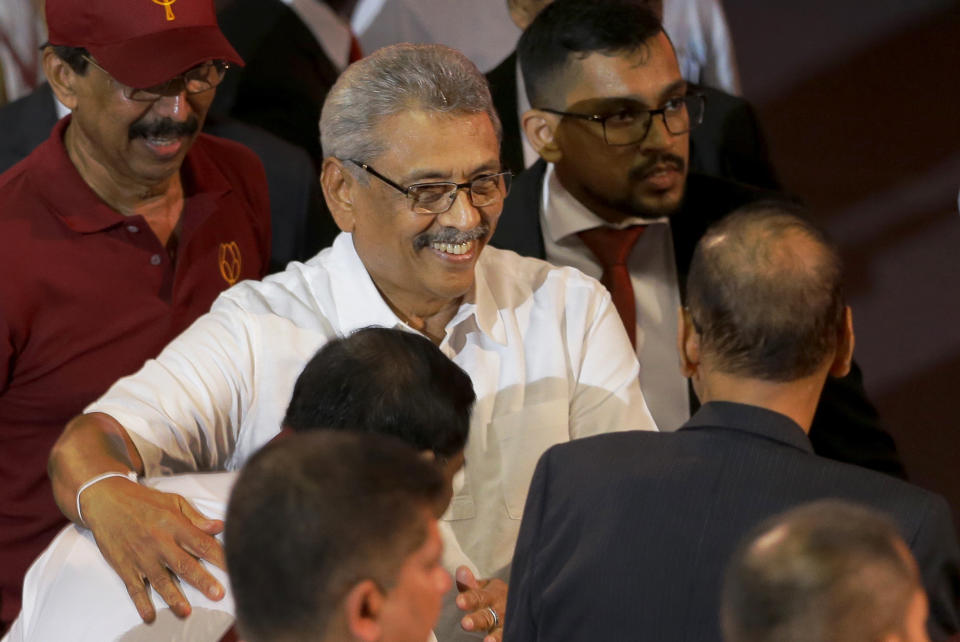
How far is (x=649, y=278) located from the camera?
9.07 feet

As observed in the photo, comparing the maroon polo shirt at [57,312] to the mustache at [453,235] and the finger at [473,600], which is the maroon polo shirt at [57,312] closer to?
the mustache at [453,235]

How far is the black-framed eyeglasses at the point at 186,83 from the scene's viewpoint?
238cm

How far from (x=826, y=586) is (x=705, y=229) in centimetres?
168

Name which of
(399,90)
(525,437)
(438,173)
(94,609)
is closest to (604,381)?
(525,437)

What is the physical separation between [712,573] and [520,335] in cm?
71

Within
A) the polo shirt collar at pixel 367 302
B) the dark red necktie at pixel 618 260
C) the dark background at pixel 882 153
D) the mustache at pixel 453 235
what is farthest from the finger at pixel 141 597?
the dark background at pixel 882 153

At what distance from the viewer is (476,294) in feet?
7.12

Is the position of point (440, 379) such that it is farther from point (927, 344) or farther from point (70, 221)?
point (927, 344)

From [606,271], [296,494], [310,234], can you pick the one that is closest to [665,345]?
[606,271]

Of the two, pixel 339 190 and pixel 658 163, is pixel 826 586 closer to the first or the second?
pixel 339 190

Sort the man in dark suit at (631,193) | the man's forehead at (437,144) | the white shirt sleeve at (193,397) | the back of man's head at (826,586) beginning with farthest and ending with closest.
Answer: the man in dark suit at (631,193) < the man's forehead at (437,144) < the white shirt sleeve at (193,397) < the back of man's head at (826,586)

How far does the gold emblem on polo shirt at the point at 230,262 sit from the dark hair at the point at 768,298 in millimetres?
1102

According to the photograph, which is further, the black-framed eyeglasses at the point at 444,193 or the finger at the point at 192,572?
the black-framed eyeglasses at the point at 444,193

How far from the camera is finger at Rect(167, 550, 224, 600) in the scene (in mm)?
1601
